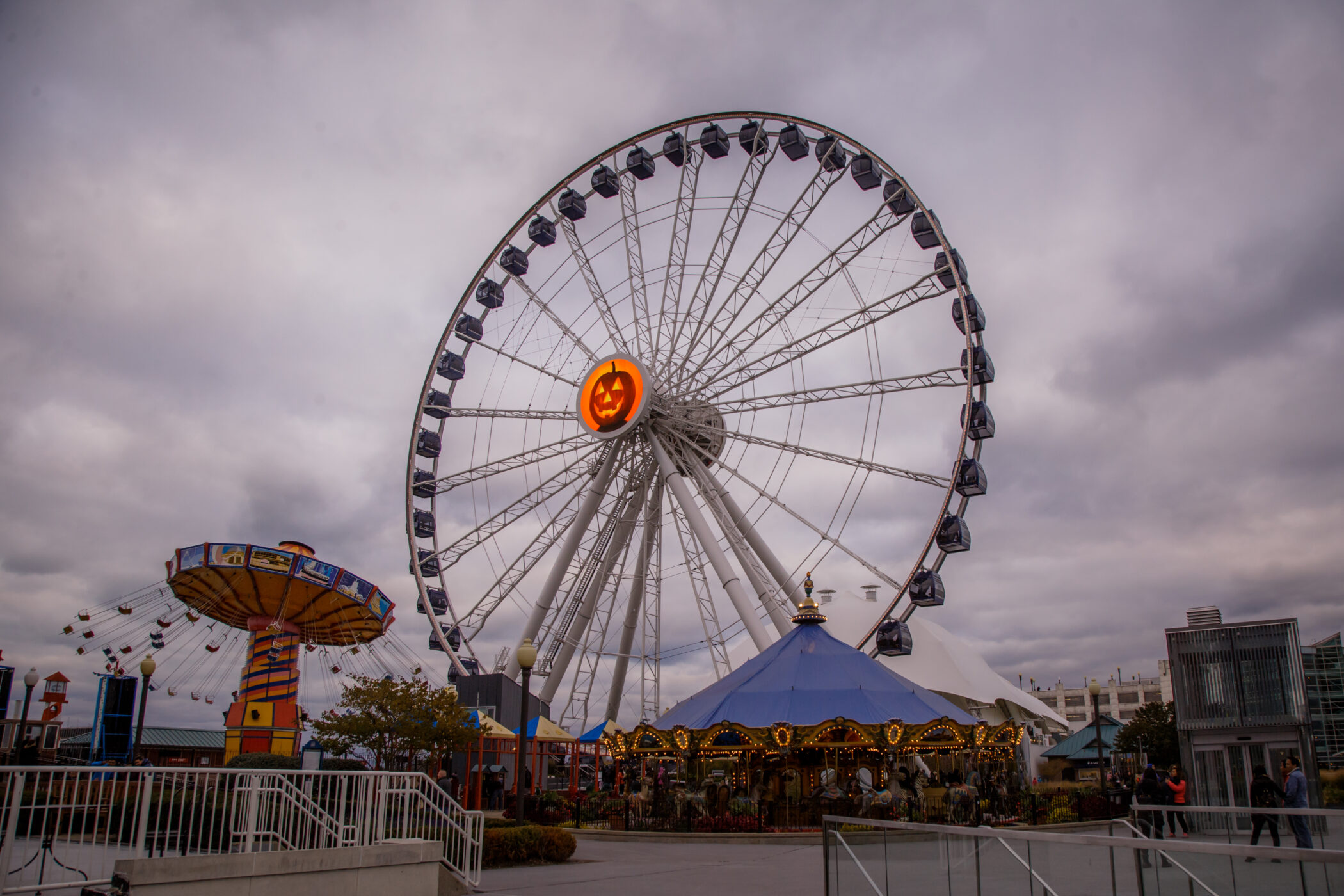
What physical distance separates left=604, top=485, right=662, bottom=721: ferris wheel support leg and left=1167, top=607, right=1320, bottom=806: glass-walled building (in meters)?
14.6

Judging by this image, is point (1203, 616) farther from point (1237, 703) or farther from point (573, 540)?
point (573, 540)

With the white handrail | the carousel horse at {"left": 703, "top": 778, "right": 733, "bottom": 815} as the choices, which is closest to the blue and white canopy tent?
the carousel horse at {"left": 703, "top": 778, "right": 733, "bottom": 815}

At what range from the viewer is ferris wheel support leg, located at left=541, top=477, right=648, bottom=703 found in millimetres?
29703

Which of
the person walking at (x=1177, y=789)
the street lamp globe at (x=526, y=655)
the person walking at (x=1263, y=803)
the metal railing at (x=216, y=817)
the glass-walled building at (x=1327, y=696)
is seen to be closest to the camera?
the metal railing at (x=216, y=817)

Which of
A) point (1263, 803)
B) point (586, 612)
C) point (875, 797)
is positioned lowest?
point (875, 797)

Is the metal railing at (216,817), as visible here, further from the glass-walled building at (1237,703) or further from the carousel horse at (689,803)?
the glass-walled building at (1237,703)

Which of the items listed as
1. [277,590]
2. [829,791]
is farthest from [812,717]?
[277,590]

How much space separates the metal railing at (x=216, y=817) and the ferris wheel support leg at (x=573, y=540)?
14.9 metres

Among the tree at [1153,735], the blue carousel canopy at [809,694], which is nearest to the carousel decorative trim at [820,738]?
the blue carousel canopy at [809,694]

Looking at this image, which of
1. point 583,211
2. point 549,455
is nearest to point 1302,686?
point 549,455

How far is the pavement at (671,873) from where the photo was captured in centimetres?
1221

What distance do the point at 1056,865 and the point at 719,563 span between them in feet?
63.3

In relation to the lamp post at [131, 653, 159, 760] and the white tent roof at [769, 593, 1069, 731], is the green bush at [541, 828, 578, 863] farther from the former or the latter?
the white tent roof at [769, 593, 1069, 731]

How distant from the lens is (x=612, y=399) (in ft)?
94.6
